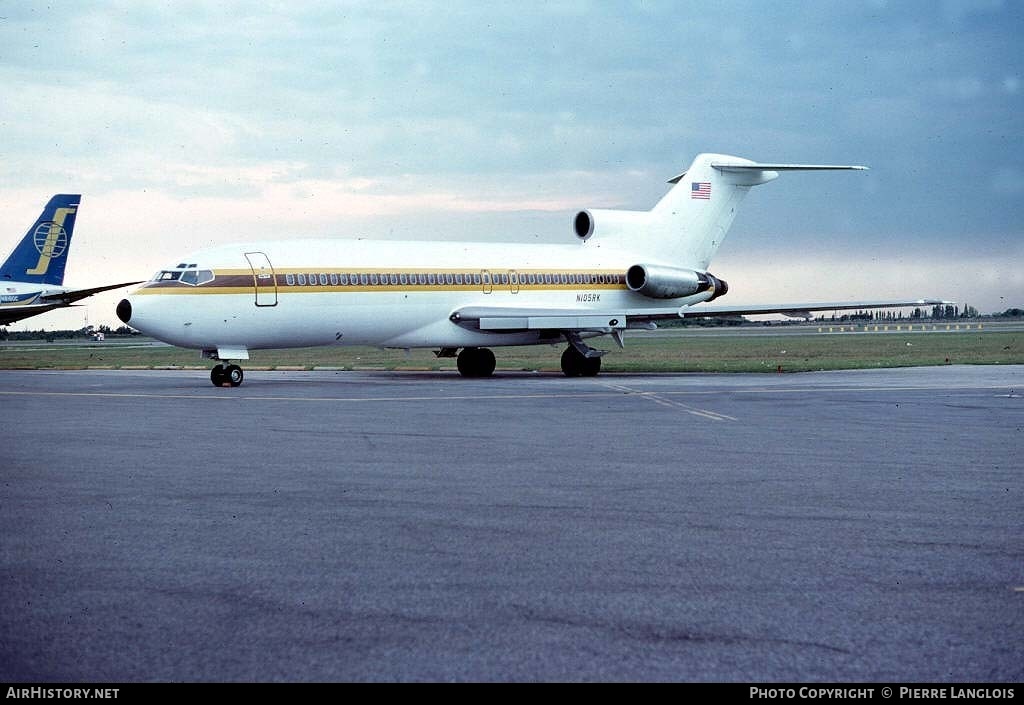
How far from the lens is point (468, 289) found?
32625 millimetres

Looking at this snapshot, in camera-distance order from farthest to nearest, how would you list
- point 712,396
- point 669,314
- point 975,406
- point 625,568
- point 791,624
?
point 669,314, point 712,396, point 975,406, point 625,568, point 791,624

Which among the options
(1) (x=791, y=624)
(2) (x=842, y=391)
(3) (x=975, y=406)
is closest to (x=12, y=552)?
(1) (x=791, y=624)

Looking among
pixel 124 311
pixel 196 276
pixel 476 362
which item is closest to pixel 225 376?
pixel 196 276

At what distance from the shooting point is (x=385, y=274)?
3058cm

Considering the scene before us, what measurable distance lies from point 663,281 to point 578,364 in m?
5.22

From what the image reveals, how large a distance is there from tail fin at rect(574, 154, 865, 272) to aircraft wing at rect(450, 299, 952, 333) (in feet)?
17.7

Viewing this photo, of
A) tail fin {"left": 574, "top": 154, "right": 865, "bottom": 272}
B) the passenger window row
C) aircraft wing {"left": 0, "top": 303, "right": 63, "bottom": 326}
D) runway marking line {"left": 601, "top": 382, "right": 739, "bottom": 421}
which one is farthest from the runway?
aircraft wing {"left": 0, "top": 303, "right": 63, "bottom": 326}

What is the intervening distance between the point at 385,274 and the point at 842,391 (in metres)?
13.0

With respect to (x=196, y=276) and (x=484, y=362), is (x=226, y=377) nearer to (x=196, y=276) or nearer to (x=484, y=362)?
(x=196, y=276)

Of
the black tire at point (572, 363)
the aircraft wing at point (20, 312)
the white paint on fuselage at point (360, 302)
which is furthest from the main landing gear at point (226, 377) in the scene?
the aircraft wing at point (20, 312)

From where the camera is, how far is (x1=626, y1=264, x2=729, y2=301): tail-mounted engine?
36.1 m

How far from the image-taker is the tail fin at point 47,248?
50.9 meters
